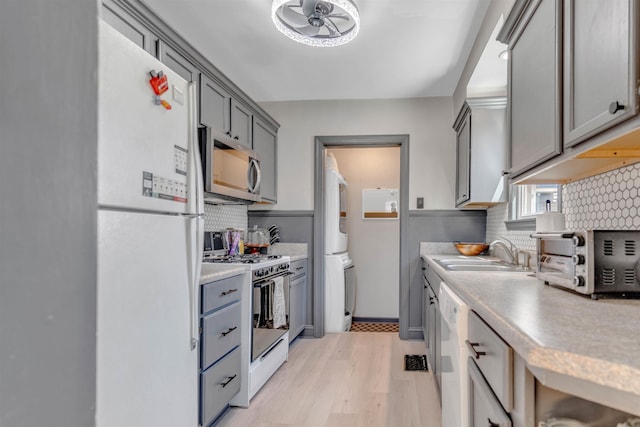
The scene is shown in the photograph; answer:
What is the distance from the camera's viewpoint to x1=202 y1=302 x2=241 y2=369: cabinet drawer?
6.39ft

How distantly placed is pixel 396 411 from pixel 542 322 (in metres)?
1.75

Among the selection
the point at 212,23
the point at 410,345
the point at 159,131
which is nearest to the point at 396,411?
the point at 410,345

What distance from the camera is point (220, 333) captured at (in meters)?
2.10

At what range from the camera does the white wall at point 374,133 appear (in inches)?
154

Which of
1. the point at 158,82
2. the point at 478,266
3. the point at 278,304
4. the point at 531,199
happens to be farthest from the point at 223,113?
the point at 531,199

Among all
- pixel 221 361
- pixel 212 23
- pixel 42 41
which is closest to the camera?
pixel 42 41

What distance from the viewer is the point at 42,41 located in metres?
0.41

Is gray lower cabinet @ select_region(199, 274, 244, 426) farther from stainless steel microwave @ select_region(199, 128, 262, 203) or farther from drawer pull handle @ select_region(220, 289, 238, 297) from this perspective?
stainless steel microwave @ select_region(199, 128, 262, 203)

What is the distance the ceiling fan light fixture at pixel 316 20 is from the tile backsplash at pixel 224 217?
163cm

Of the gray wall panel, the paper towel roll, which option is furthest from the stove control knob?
the gray wall panel

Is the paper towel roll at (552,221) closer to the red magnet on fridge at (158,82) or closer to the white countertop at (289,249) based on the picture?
the red magnet on fridge at (158,82)

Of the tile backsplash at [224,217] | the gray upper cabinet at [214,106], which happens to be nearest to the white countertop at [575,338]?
the gray upper cabinet at [214,106]

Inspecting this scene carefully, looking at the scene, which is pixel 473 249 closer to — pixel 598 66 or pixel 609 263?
pixel 609 263

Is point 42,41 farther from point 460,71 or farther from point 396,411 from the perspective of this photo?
point 460,71
